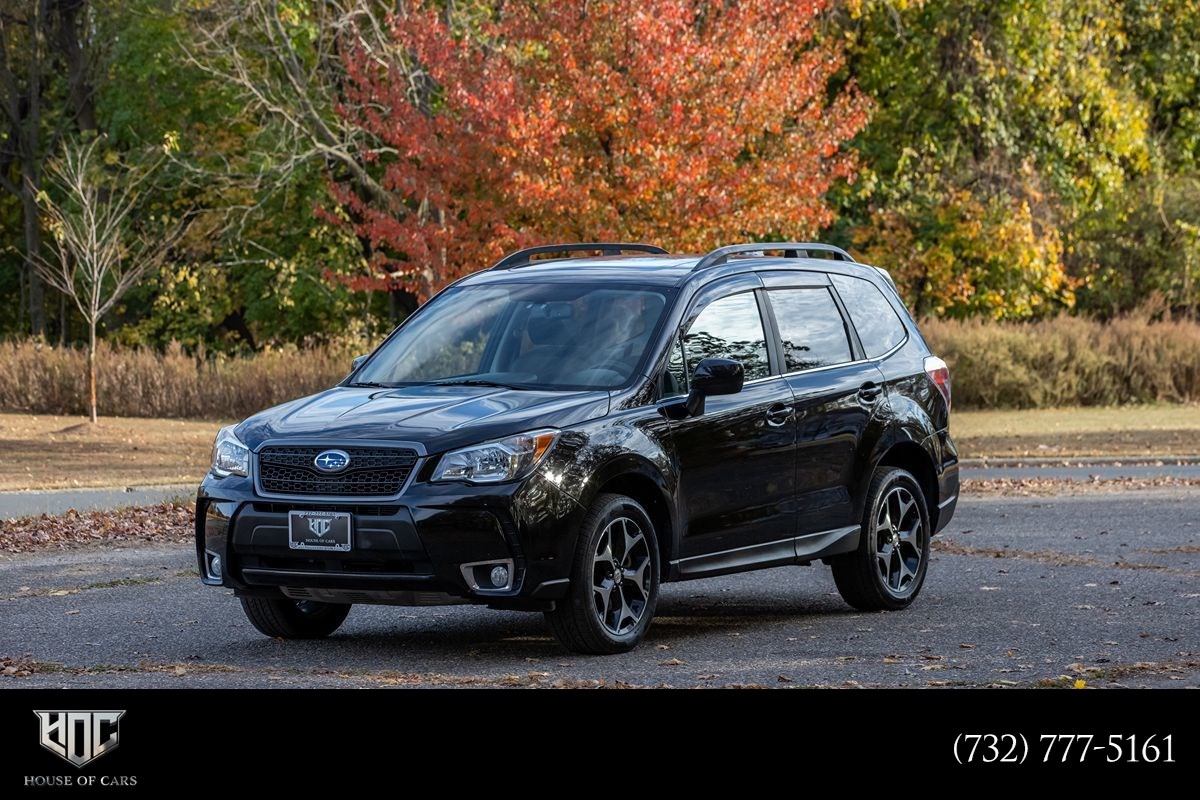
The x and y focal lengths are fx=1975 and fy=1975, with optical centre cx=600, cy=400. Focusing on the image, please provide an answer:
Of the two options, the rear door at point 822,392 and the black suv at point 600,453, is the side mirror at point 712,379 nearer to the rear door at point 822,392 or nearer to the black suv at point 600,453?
the black suv at point 600,453

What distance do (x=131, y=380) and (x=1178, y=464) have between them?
2040cm

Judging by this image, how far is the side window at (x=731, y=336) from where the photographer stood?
9797 millimetres

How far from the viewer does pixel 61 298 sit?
172ft

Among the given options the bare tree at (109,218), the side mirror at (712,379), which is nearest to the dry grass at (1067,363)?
the bare tree at (109,218)

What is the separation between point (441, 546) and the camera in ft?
27.9

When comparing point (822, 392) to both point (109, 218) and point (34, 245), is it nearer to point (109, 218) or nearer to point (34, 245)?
point (109, 218)

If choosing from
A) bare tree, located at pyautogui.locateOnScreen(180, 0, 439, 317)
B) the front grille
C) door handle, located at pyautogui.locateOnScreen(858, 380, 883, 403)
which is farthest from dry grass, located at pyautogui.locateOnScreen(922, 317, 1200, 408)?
the front grille

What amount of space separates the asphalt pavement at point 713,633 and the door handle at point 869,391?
1179mm

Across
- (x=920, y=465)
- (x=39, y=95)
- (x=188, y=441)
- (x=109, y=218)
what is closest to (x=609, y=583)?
(x=920, y=465)

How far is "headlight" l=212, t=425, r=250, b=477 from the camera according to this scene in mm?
9023

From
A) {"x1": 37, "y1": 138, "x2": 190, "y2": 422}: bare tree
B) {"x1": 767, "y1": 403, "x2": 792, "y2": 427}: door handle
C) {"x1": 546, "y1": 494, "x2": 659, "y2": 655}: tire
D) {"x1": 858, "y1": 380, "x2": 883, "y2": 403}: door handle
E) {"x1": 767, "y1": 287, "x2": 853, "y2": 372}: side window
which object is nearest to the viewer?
{"x1": 546, "y1": 494, "x2": 659, "y2": 655}: tire

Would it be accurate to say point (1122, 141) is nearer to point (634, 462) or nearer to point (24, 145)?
point (24, 145)

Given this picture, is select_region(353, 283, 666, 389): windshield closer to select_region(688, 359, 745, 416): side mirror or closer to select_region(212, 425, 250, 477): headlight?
select_region(688, 359, 745, 416): side mirror

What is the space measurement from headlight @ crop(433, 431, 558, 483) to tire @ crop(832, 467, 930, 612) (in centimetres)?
270
